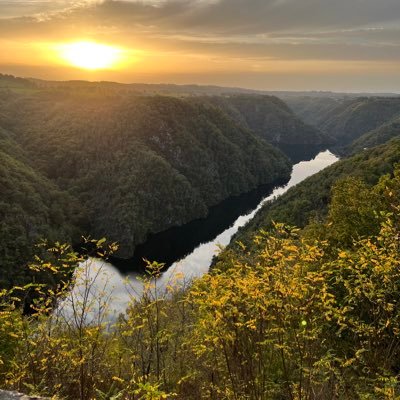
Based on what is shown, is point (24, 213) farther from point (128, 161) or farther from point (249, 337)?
point (249, 337)

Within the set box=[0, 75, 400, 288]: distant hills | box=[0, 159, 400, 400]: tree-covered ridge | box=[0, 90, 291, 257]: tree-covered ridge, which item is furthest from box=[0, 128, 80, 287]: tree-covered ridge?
box=[0, 159, 400, 400]: tree-covered ridge

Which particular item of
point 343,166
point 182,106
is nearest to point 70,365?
point 343,166

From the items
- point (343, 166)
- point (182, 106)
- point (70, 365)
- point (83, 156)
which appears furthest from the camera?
point (182, 106)

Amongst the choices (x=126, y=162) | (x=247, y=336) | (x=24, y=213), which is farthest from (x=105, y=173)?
(x=247, y=336)

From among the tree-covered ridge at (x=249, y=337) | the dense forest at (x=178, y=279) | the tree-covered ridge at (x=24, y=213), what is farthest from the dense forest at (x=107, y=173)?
the tree-covered ridge at (x=249, y=337)

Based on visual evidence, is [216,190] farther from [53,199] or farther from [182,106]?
[53,199]
